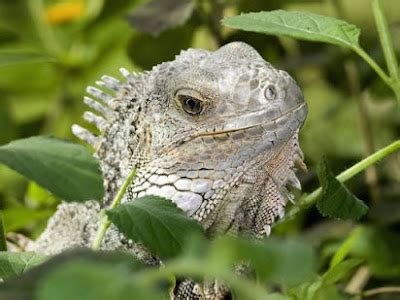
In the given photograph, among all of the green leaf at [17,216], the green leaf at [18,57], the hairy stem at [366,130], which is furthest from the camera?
the hairy stem at [366,130]

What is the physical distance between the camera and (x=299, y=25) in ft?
7.17

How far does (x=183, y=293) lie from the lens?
250cm

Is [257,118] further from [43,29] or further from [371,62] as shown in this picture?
[43,29]

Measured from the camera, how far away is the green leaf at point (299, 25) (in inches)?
84.7

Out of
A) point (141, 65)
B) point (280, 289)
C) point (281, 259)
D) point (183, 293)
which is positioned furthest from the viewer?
point (141, 65)

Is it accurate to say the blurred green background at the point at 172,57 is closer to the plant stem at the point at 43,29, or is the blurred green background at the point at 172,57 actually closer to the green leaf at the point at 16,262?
the plant stem at the point at 43,29

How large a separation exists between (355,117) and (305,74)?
45 cm

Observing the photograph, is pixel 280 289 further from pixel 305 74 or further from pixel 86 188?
pixel 305 74

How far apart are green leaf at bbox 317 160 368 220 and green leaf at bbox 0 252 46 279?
0.65 meters

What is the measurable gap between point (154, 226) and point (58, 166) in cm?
24

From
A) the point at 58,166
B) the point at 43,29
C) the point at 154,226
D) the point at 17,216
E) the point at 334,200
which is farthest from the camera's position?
the point at 43,29

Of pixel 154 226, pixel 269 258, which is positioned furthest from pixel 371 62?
pixel 269 258

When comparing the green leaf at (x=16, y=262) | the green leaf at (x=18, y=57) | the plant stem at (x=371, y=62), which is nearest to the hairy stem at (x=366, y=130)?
the plant stem at (x=371, y=62)

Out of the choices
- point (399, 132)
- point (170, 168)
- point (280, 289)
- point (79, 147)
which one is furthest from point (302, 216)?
point (79, 147)
